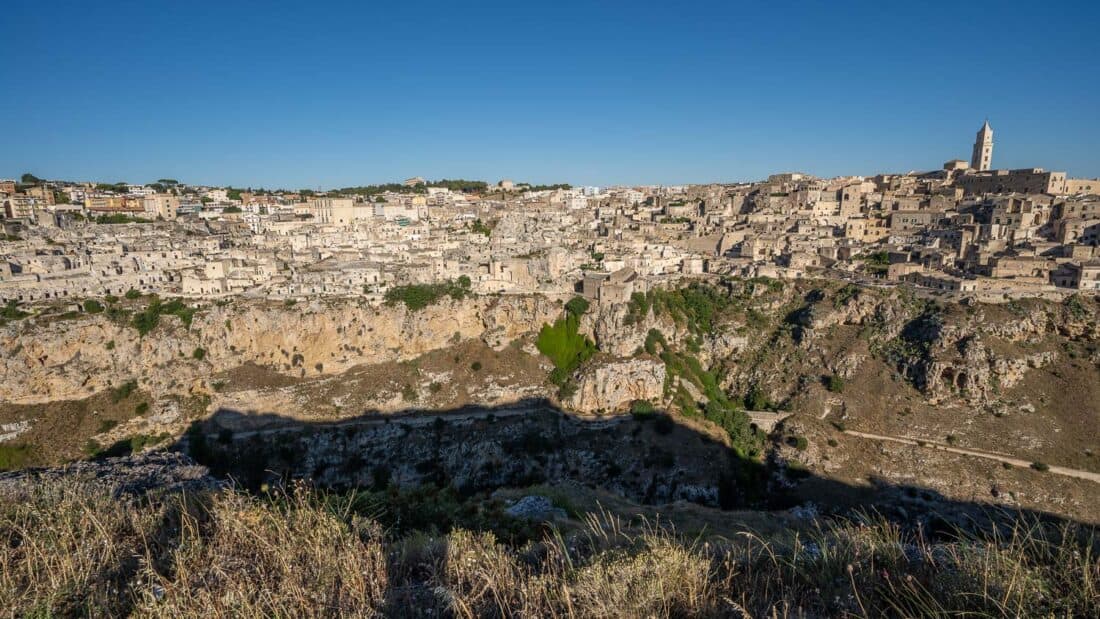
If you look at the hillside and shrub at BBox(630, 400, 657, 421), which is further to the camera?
shrub at BBox(630, 400, 657, 421)

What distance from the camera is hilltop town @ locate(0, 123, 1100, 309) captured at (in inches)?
1182

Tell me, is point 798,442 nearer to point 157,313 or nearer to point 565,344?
point 565,344

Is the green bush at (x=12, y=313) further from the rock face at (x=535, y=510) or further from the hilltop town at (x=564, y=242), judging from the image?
the rock face at (x=535, y=510)

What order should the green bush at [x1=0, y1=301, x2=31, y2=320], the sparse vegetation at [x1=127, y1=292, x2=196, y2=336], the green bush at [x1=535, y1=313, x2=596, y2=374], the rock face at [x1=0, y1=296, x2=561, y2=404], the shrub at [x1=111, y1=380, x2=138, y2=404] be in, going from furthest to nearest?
the green bush at [x1=535, y1=313, x2=596, y2=374] → the sparse vegetation at [x1=127, y1=292, x2=196, y2=336] → the green bush at [x1=0, y1=301, x2=31, y2=320] → the shrub at [x1=111, y1=380, x2=138, y2=404] → the rock face at [x1=0, y1=296, x2=561, y2=404]

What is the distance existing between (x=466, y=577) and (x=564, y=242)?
1465 inches

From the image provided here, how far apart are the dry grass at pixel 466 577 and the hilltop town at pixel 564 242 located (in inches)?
941

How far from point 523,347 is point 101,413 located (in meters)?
20.5

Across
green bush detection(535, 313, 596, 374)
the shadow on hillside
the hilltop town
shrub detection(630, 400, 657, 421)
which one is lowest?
the shadow on hillside

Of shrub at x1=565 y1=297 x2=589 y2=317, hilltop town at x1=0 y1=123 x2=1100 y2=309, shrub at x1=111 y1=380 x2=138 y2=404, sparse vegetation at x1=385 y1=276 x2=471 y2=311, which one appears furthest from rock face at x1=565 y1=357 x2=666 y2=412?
shrub at x1=111 y1=380 x2=138 y2=404

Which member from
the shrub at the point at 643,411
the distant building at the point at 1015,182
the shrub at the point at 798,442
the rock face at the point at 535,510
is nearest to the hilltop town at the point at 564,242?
the distant building at the point at 1015,182

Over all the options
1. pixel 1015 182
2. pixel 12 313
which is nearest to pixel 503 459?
pixel 12 313

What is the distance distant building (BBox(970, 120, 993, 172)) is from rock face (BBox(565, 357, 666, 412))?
66778 mm

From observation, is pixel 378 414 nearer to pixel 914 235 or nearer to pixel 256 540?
pixel 256 540

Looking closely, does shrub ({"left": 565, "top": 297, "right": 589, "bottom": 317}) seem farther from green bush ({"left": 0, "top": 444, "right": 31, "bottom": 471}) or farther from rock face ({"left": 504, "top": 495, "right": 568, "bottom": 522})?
green bush ({"left": 0, "top": 444, "right": 31, "bottom": 471})
